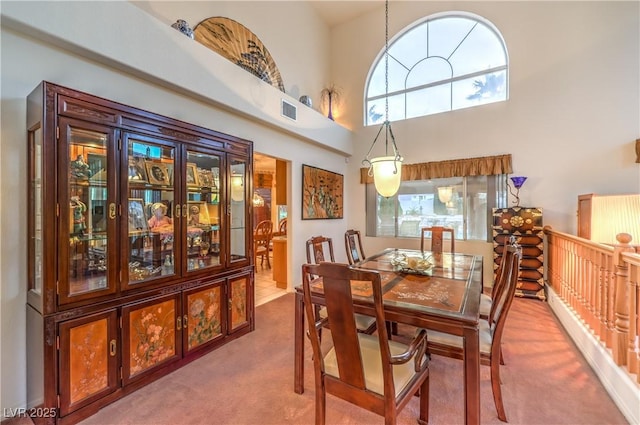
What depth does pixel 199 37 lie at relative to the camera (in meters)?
3.16

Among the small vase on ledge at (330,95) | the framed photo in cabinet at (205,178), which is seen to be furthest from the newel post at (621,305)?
the small vase on ledge at (330,95)

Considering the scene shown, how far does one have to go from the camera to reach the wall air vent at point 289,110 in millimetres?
3961

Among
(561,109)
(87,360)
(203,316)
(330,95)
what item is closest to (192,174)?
(203,316)

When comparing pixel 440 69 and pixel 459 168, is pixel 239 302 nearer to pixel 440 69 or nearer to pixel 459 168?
pixel 459 168

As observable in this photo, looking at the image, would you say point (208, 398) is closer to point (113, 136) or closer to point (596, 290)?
point (113, 136)

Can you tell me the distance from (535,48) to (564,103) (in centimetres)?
100

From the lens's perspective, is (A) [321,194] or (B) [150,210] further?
(A) [321,194]

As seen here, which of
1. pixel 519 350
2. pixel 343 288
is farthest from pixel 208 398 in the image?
pixel 519 350

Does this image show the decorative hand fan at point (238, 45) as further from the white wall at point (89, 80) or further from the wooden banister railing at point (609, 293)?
the wooden banister railing at point (609, 293)

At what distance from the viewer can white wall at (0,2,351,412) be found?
1747 millimetres

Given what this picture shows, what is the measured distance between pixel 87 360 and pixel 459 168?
5253 mm

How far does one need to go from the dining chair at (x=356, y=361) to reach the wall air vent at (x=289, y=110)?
314 cm

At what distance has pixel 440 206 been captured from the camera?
5.07 metres

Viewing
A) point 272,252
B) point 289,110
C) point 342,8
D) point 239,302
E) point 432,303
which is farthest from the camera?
point 272,252
